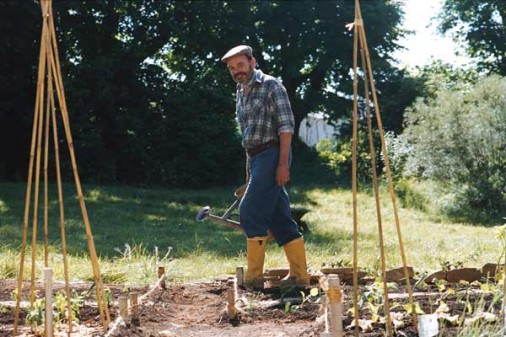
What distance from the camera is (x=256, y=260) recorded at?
549cm

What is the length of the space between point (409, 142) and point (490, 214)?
2920 millimetres

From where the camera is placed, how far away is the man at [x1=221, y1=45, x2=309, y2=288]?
17.5 ft

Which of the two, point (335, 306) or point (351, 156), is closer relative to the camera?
point (335, 306)

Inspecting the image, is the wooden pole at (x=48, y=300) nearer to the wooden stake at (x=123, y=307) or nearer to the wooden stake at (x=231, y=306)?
the wooden stake at (x=123, y=307)

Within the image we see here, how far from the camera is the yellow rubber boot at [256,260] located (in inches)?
215

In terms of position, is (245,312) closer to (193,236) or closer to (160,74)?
(193,236)

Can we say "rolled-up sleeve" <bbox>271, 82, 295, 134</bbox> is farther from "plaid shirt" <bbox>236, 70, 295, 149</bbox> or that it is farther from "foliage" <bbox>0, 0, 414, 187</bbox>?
"foliage" <bbox>0, 0, 414, 187</bbox>

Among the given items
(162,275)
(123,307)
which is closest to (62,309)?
(123,307)

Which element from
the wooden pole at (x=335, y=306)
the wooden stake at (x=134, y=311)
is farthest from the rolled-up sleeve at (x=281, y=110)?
the wooden pole at (x=335, y=306)

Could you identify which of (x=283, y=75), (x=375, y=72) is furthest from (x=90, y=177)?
(x=375, y=72)

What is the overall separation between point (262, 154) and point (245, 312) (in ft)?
4.29

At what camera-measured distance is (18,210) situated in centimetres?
1252

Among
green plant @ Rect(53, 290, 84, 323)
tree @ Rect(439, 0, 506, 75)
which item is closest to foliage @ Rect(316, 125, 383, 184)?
tree @ Rect(439, 0, 506, 75)

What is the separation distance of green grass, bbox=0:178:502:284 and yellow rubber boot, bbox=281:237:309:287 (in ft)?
1.28
